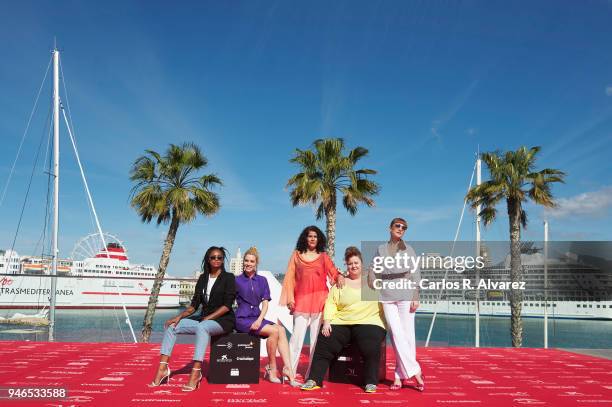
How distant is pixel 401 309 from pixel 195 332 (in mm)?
2098

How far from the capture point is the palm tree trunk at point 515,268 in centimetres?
1481

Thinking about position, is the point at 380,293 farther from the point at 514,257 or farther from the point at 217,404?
the point at 514,257

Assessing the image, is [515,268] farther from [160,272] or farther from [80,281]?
[80,281]

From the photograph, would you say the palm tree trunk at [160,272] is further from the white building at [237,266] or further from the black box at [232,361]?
the black box at [232,361]

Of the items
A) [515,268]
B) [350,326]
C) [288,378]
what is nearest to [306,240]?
[350,326]

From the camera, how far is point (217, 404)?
12.6 ft

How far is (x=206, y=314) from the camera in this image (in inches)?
191

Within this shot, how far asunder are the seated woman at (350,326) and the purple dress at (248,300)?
2.31 feet

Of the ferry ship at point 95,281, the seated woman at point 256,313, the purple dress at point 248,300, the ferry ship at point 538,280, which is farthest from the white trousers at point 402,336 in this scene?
the ferry ship at point 95,281

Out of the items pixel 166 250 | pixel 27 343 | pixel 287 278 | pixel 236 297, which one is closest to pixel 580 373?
pixel 287 278

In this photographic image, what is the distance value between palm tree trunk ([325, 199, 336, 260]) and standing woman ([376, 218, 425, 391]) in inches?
350

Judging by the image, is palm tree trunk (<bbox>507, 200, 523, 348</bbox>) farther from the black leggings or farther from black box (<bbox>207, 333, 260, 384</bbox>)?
black box (<bbox>207, 333, 260, 384</bbox>)

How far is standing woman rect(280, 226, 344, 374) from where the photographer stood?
16.0 feet

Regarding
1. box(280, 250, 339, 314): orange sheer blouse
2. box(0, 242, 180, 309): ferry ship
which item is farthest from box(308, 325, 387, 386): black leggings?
box(0, 242, 180, 309): ferry ship
